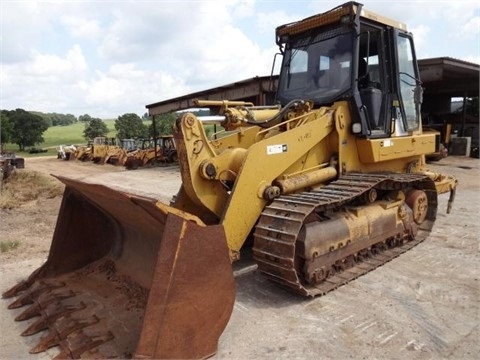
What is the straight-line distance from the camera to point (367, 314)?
365 cm

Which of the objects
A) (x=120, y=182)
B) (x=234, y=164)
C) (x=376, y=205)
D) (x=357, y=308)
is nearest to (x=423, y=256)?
(x=376, y=205)

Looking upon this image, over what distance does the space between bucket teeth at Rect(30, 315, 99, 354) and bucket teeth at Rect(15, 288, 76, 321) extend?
15.0 inches

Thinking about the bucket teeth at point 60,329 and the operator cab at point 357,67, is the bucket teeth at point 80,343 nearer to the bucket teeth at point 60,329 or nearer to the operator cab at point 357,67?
the bucket teeth at point 60,329

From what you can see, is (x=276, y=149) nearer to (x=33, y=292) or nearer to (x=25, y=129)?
(x=33, y=292)

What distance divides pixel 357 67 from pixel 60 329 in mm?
4046

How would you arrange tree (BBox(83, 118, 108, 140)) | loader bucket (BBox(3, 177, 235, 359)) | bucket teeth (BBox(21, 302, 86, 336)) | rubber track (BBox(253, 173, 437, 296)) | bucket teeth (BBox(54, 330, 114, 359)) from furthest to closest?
1. tree (BBox(83, 118, 108, 140))
2. rubber track (BBox(253, 173, 437, 296))
3. bucket teeth (BBox(21, 302, 86, 336))
4. bucket teeth (BBox(54, 330, 114, 359))
5. loader bucket (BBox(3, 177, 235, 359))

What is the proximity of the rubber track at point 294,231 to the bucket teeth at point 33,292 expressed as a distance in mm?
1927

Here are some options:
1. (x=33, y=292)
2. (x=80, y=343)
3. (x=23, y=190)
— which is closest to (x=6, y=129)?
(x=23, y=190)

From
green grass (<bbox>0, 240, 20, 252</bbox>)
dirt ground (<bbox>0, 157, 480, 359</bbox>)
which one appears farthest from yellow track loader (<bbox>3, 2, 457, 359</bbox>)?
green grass (<bbox>0, 240, 20, 252</bbox>)

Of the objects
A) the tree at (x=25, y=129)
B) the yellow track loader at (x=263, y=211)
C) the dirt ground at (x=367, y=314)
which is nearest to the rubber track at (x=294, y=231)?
the yellow track loader at (x=263, y=211)

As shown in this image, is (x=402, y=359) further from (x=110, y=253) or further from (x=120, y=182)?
(x=120, y=182)

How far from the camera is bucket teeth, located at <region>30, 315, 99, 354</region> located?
3117 millimetres

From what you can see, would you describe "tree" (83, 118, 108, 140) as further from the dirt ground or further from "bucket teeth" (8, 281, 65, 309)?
"bucket teeth" (8, 281, 65, 309)

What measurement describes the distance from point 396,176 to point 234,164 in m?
2.10
